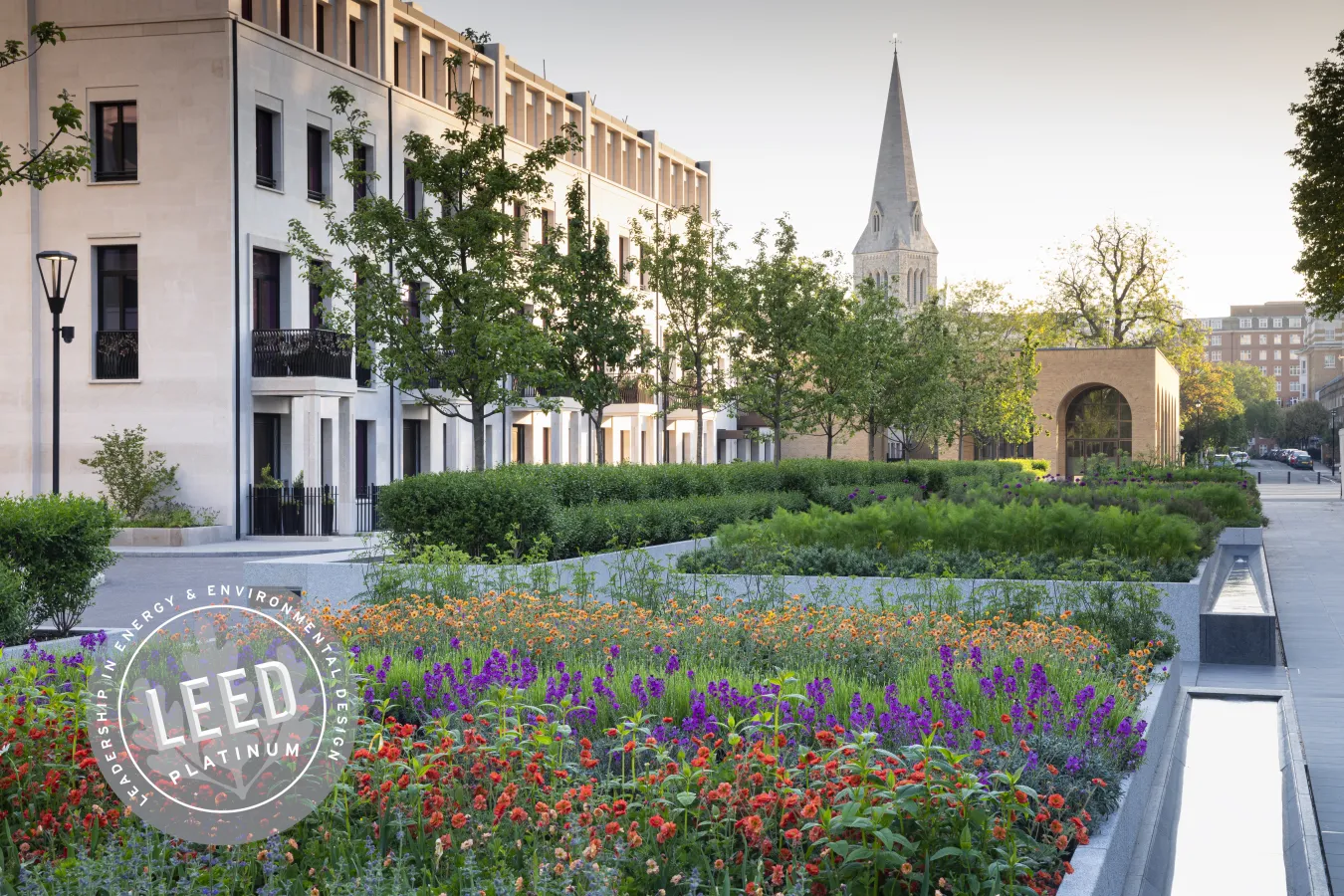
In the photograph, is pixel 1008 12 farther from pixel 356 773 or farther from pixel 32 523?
pixel 356 773

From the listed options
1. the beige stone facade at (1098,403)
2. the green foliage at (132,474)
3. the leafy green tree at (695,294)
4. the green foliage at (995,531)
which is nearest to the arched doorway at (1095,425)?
the beige stone facade at (1098,403)

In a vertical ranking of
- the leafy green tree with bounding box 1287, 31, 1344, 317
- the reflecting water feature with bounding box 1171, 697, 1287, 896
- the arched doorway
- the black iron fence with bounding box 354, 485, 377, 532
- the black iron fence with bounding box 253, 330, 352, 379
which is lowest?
the reflecting water feature with bounding box 1171, 697, 1287, 896

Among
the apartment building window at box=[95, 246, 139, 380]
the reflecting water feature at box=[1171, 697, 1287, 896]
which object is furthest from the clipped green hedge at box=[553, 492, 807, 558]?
the apartment building window at box=[95, 246, 139, 380]

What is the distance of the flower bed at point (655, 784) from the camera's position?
3.82m

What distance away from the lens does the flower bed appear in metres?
3.82

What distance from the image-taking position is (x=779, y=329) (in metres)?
28.9

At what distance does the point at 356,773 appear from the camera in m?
4.59

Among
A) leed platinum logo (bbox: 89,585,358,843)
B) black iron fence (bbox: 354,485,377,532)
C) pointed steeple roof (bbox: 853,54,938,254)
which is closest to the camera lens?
leed platinum logo (bbox: 89,585,358,843)

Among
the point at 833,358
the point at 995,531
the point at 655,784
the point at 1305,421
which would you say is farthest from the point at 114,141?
the point at 1305,421

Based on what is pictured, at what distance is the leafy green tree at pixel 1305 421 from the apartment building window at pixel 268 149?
130341 millimetres

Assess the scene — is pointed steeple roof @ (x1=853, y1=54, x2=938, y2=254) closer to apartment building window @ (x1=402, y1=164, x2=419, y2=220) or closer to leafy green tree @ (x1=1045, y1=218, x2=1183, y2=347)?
leafy green tree @ (x1=1045, y1=218, x2=1183, y2=347)

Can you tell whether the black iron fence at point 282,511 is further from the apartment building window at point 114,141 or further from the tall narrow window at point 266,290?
the apartment building window at point 114,141

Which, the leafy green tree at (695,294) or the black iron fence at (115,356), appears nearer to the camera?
the black iron fence at (115,356)

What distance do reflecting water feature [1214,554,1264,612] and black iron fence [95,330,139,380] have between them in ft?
74.2
